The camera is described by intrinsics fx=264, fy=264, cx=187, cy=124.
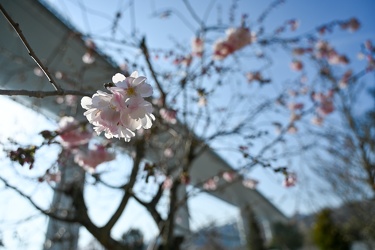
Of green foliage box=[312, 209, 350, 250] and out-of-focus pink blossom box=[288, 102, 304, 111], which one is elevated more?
out-of-focus pink blossom box=[288, 102, 304, 111]

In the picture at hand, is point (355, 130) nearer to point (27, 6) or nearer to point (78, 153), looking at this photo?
point (78, 153)

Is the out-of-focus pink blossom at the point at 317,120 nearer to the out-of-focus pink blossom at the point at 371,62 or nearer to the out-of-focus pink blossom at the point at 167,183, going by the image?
the out-of-focus pink blossom at the point at 371,62

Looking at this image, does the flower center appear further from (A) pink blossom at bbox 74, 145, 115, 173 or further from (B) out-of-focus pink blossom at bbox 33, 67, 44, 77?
(B) out-of-focus pink blossom at bbox 33, 67, 44, 77

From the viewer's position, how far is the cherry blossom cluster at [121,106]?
29.5 inches

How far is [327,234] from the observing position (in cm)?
796

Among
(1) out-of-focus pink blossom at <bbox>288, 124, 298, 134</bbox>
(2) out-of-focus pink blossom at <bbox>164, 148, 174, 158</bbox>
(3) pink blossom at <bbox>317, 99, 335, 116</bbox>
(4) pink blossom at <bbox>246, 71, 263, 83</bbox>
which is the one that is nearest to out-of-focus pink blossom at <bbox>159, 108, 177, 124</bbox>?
(2) out-of-focus pink blossom at <bbox>164, 148, 174, 158</bbox>

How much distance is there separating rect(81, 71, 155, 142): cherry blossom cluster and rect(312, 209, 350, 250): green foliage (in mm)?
8883

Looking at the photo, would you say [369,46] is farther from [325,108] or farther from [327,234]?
[327,234]

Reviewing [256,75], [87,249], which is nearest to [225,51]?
[256,75]

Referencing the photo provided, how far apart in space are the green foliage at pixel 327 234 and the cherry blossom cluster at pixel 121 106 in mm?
8883

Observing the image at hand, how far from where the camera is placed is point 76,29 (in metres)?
2.20

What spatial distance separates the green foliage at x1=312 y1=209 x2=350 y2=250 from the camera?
308 inches

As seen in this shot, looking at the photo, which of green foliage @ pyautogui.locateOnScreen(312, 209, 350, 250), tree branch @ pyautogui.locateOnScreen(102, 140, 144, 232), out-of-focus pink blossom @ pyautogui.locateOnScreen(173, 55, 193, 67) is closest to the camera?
tree branch @ pyautogui.locateOnScreen(102, 140, 144, 232)

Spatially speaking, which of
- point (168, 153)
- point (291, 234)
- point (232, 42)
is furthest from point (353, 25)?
point (291, 234)
